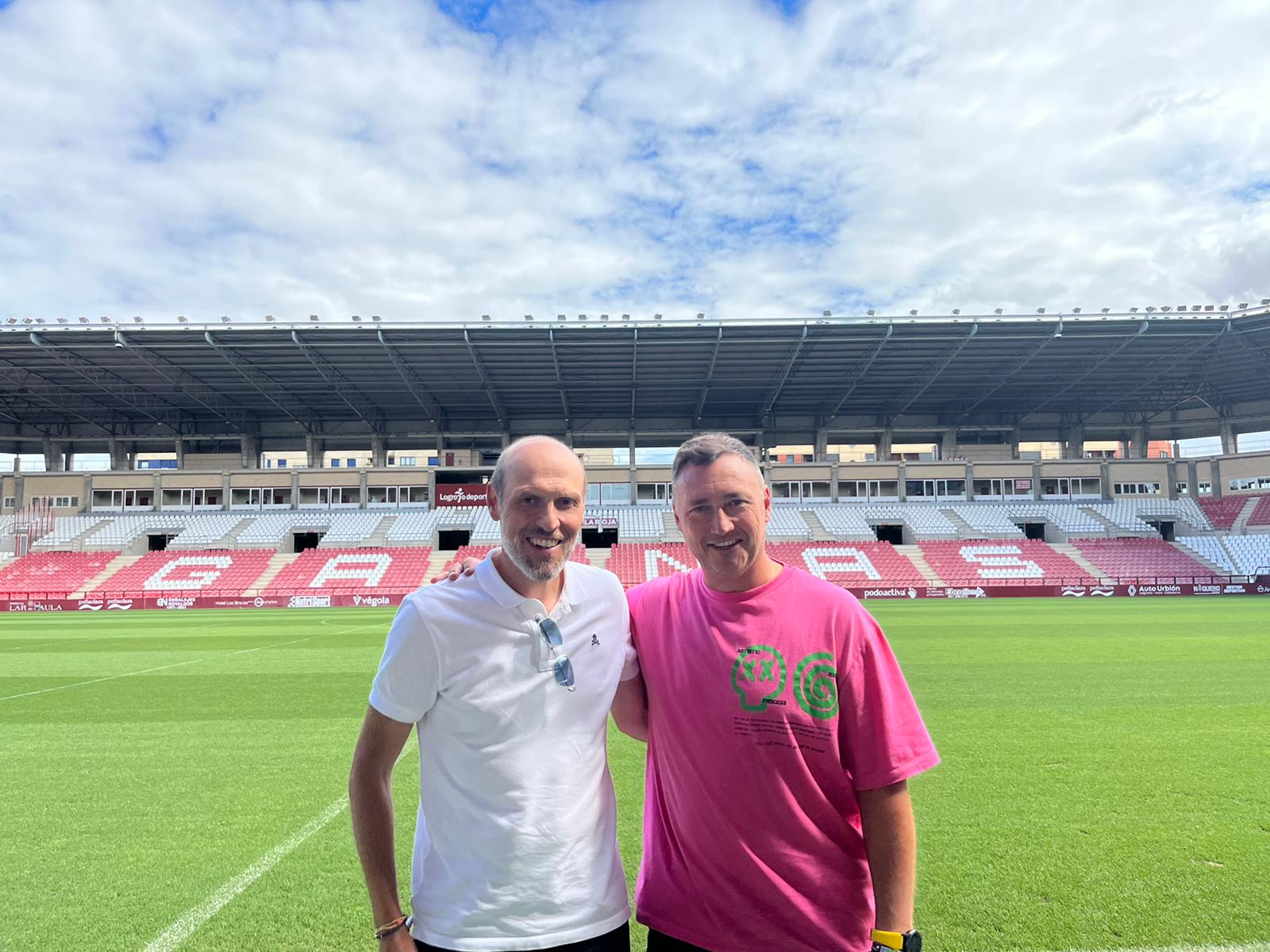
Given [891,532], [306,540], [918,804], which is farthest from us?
[306,540]

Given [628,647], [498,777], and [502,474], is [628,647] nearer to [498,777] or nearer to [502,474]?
[498,777]

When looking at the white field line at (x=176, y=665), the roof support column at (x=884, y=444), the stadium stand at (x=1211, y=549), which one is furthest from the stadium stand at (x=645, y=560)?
the stadium stand at (x=1211, y=549)

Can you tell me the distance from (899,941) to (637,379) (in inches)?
1698

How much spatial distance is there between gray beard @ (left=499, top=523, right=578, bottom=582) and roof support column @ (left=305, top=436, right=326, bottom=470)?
174 ft

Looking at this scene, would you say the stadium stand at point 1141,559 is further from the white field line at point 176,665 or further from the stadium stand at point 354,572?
the white field line at point 176,665

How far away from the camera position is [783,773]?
218cm

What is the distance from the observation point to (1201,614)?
22672 millimetres

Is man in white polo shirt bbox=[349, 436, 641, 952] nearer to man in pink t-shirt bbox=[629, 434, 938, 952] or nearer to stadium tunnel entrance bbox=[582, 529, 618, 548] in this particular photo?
man in pink t-shirt bbox=[629, 434, 938, 952]

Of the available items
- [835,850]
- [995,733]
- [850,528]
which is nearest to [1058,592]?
[850,528]

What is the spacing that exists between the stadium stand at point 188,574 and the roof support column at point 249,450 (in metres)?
9.22

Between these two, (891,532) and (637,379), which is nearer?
(637,379)

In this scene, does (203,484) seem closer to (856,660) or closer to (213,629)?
Answer: (213,629)

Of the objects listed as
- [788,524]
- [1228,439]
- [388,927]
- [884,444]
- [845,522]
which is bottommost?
[388,927]

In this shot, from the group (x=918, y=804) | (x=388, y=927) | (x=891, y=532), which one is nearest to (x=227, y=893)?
(x=388, y=927)
